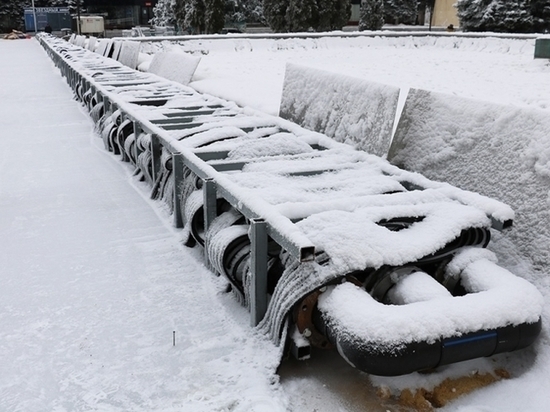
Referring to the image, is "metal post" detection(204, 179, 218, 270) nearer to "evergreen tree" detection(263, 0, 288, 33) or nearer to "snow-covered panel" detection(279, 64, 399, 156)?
→ "snow-covered panel" detection(279, 64, 399, 156)

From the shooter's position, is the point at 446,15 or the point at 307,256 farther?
the point at 446,15

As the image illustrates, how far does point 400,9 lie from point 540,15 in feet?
84.1

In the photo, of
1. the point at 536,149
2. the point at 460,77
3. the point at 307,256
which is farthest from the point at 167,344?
the point at 460,77

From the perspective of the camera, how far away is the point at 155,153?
5492 millimetres

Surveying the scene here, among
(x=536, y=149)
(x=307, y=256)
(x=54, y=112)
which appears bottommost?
(x=54, y=112)

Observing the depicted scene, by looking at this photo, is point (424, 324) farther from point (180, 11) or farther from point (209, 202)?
point (180, 11)

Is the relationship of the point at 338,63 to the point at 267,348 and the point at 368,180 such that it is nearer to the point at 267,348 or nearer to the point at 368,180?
the point at 368,180

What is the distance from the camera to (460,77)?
41.4 ft

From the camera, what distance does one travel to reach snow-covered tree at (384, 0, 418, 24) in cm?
5153

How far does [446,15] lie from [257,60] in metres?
34.0

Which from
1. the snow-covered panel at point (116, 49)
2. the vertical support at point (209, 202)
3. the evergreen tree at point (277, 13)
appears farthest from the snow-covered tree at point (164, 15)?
the vertical support at point (209, 202)

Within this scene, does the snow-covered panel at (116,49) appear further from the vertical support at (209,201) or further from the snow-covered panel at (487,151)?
the vertical support at (209,201)

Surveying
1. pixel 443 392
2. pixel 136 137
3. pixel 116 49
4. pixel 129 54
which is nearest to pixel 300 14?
pixel 116 49

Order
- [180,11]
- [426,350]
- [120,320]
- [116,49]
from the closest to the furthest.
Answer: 1. [426,350]
2. [120,320]
3. [116,49]
4. [180,11]
